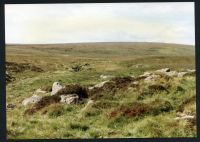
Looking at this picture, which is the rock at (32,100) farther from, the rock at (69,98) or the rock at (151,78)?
the rock at (151,78)

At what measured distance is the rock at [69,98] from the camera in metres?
12.6

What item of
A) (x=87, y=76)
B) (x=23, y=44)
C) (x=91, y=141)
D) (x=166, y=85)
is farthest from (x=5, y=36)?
(x=166, y=85)

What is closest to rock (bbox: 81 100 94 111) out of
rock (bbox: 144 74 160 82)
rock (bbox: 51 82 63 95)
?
rock (bbox: 51 82 63 95)

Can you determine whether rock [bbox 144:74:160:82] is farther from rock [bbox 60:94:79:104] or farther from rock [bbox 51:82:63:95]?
rock [bbox 51:82:63:95]

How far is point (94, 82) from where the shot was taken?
12828mm

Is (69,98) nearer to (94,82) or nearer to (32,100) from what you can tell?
(94,82)

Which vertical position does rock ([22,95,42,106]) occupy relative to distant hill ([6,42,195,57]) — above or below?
below

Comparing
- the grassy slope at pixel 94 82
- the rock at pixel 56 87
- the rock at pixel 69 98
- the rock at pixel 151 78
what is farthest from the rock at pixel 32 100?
the rock at pixel 151 78

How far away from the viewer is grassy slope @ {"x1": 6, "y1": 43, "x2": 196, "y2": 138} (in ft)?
40.9

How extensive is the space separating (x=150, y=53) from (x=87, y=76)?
1.51 metres

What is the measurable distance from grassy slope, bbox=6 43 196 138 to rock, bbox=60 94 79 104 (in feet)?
0.41

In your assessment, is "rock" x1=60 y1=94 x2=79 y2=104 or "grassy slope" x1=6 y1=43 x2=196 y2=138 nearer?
"grassy slope" x1=6 y1=43 x2=196 y2=138

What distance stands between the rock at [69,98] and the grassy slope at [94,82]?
5.0 inches

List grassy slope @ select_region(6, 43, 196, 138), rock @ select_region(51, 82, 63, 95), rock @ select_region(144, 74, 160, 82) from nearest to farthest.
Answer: grassy slope @ select_region(6, 43, 196, 138) → rock @ select_region(51, 82, 63, 95) → rock @ select_region(144, 74, 160, 82)
